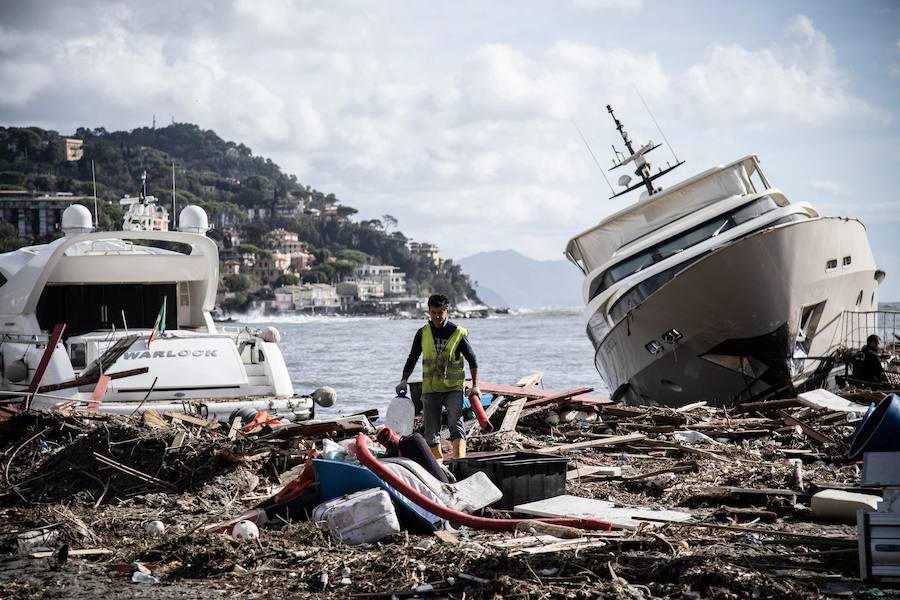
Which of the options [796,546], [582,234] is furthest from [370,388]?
[796,546]

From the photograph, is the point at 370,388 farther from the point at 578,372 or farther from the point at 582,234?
the point at 582,234

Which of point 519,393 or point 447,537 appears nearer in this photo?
point 447,537

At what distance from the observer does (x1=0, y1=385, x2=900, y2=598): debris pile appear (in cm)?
641

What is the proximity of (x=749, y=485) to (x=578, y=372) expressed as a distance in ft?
110

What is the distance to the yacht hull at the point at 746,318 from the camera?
678 inches

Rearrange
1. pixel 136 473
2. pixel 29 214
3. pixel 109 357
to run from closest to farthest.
→ 1. pixel 136 473
2. pixel 109 357
3. pixel 29 214

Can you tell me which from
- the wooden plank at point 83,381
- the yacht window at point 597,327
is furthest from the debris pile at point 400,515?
the yacht window at point 597,327

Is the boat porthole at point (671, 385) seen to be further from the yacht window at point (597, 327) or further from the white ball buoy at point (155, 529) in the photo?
the white ball buoy at point (155, 529)

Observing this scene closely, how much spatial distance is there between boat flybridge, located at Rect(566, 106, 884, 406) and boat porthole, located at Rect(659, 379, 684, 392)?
25 mm

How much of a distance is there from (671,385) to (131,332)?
30.2 feet

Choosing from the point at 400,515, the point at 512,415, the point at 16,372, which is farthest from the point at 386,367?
the point at 400,515

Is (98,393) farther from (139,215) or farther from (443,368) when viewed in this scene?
(139,215)

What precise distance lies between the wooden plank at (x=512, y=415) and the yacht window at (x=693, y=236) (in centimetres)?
542

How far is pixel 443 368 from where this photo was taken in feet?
32.4
